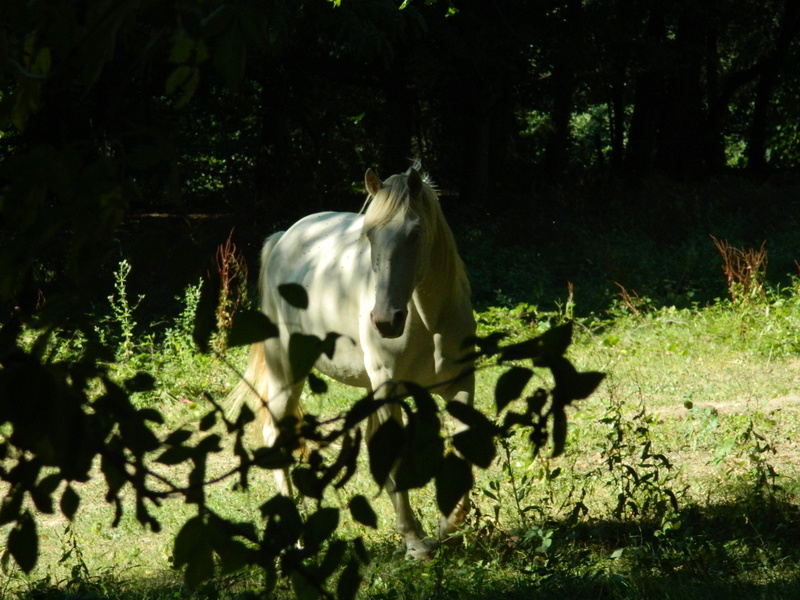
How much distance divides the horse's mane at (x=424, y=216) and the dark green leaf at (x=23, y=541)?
106 inches

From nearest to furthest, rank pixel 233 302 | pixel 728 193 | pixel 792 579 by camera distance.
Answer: pixel 792 579 < pixel 233 302 < pixel 728 193

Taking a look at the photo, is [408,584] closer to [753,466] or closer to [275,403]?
[275,403]

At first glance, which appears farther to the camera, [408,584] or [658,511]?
[658,511]

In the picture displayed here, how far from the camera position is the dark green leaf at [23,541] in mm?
1281

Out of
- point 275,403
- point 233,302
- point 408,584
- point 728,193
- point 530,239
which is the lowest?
point 408,584

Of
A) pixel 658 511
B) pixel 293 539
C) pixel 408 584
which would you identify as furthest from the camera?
pixel 658 511

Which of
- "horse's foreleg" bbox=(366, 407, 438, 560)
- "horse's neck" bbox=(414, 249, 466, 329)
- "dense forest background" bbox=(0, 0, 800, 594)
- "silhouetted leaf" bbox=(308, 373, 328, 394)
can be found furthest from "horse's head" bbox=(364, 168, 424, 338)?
"silhouetted leaf" bbox=(308, 373, 328, 394)

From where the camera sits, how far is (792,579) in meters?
3.39

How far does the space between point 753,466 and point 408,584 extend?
2236 millimetres

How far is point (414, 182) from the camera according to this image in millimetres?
3963

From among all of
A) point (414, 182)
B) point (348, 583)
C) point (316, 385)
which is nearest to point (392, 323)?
point (414, 182)

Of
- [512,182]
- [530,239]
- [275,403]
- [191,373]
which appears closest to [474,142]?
[512,182]

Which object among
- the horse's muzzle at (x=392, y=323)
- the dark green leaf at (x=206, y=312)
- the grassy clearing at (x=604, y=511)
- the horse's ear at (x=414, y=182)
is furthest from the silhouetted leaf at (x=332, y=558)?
the horse's ear at (x=414, y=182)

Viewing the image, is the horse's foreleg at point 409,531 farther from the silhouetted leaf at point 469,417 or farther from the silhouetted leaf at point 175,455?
the silhouetted leaf at point 469,417
